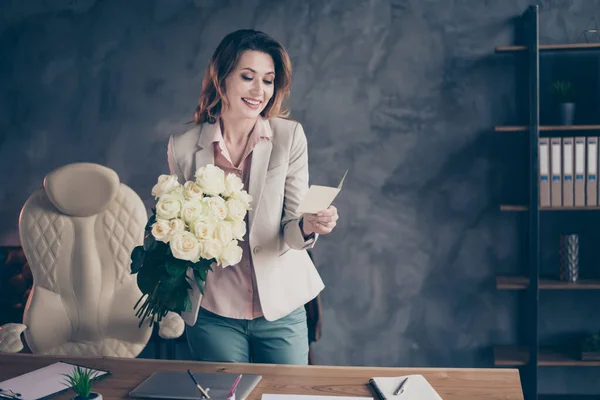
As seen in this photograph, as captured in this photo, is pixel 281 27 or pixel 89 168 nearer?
pixel 89 168

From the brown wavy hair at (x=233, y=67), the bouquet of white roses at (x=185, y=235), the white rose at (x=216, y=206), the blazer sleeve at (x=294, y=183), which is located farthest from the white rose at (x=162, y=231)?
the brown wavy hair at (x=233, y=67)

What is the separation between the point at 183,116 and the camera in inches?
142

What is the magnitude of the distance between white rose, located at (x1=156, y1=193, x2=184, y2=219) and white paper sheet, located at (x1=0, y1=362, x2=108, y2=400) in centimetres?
50

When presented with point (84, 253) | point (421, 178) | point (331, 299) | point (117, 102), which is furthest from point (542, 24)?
point (84, 253)

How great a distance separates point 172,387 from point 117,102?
8.00 ft

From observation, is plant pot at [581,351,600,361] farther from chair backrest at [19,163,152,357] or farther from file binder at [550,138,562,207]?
chair backrest at [19,163,152,357]

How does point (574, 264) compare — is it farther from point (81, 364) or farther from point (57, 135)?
point (57, 135)

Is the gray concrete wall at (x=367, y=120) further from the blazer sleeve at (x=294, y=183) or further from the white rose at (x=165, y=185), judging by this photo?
the white rose at (x=165, y=185)

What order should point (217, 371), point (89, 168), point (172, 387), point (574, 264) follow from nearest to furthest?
1. point (172, 387)
2. point (217, 371)
3. point (89, 168)
4. point (574, 264)

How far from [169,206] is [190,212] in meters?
0.05

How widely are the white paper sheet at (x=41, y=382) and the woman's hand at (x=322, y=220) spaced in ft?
2.23

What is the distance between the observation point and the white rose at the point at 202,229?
137 centimetres

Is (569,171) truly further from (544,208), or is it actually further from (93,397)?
(93,397)

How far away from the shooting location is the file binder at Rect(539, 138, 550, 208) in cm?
318
